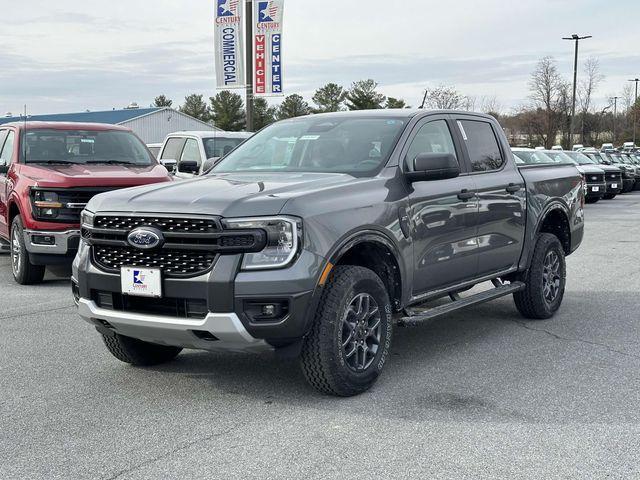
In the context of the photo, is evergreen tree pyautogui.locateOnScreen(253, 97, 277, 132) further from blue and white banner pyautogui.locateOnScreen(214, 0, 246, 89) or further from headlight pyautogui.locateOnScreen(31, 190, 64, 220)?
headlight pyautogui.locateOnScreen(31, 190, 64, 220)

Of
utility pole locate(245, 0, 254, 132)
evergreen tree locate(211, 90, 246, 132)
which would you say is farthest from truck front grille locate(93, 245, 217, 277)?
evergreen tree locate(211, 90, 246, 132)

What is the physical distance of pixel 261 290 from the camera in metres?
4.54

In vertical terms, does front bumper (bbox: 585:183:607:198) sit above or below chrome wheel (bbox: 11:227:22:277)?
below

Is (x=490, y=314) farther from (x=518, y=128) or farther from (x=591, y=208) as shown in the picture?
(x=518, y=128)

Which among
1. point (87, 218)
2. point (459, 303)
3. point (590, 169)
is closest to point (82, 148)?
point (87, 218)

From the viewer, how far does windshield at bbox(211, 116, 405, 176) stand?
576 centimetres

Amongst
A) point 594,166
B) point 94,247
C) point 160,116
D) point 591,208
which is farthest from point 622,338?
point 160,116

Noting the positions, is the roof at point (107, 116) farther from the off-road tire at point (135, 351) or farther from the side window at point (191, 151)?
the off-road tire at point (135, 351)

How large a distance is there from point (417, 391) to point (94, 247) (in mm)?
2196

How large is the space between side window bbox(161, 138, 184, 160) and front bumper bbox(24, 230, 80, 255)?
5.65 m

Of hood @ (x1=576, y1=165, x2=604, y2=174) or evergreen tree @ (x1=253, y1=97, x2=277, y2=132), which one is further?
evergreen tree @ (x1=253, y1=97, x2=277, y2=132)

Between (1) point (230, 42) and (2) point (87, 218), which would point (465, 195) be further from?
(1) point (230, 42)

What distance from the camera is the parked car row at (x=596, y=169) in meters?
22.3

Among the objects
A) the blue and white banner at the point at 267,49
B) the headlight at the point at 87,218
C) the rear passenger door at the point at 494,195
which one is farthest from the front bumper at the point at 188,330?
the blue and white banner at the point at 267,49
